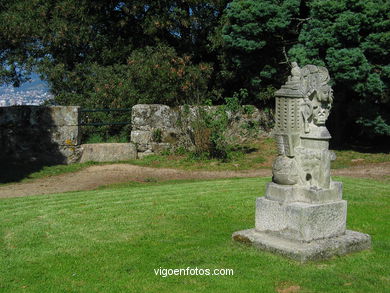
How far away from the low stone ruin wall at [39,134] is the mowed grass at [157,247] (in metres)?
5.31

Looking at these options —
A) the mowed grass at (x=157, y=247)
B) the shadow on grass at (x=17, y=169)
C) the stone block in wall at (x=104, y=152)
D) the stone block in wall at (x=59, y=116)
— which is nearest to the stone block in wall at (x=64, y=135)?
the stone block in wall at (x=59, y=116)

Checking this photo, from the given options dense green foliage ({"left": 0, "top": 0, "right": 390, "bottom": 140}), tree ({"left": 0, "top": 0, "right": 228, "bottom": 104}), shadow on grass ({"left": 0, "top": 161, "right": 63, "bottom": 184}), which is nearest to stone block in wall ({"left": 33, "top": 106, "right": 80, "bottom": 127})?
shadow on grass ({"left": 0, "top": 161, "right": 63, "bottom": 184})

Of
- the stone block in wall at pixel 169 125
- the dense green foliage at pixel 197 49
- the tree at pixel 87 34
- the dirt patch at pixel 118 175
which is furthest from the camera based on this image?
the tree at pixel 87 34

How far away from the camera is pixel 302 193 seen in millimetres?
6215

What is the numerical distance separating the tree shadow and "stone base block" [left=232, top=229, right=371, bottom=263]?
9.63 metres

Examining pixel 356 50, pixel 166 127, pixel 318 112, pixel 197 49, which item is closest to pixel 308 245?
pixel 318 112

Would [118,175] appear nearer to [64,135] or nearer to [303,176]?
[64,135]

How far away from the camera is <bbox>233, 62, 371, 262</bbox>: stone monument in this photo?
20.1ft

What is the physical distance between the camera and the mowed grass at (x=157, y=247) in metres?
5.28

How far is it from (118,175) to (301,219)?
7916 millimetres

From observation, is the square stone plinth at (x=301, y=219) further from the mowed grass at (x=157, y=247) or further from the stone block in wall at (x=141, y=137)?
the stone block in wall at (x=141, y=137)

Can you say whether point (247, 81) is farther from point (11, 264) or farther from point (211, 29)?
point (11, 264)

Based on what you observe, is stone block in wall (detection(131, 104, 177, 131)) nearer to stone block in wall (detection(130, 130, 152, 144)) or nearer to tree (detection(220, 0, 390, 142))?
stone block in wall (detection(130, 130, 152, 144))

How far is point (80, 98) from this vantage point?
60.2 feet
